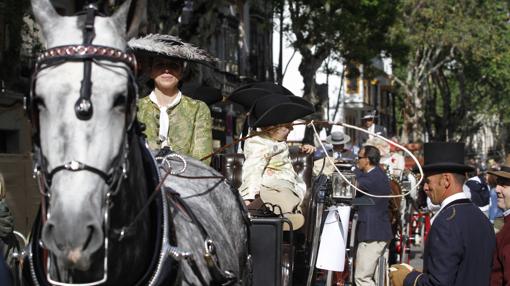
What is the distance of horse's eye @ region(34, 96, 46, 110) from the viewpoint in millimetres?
4549

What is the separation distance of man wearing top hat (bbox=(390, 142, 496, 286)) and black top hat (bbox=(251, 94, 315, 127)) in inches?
71.0

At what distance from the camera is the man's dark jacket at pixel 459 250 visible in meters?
6.80

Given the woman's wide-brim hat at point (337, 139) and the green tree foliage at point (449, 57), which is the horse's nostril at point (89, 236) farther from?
the green tree foliage at point (449, 57)

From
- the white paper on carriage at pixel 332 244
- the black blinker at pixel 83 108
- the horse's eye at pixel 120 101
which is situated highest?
the horse's eye at pixel 120 101

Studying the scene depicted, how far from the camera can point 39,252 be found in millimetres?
5121

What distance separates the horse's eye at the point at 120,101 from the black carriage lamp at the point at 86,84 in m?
0.13

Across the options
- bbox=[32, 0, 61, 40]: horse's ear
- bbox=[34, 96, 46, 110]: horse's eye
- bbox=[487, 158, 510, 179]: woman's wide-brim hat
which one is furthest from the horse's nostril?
bbox=[487, 158, 510, 179]: woman's wide-brim hat

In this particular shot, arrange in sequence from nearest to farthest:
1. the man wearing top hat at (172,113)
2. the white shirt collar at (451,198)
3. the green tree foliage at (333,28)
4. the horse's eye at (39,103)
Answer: the horse's eye at (39,103)
the white shirt collar at (451,198)
the man wearing top hat at (172,113)
the green tree foliage at (333,28)

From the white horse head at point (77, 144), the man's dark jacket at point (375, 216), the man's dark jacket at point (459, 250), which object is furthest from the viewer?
the man's dark jacket at point (375, 216)

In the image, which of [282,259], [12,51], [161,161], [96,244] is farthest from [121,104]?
[12,51]

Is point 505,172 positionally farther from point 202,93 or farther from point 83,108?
point 83,108

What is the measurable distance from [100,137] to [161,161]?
1.86 m

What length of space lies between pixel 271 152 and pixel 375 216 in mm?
4780

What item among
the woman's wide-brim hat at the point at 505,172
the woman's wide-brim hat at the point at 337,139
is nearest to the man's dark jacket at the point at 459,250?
the woman's wide-brim hat at the point at 505,172
